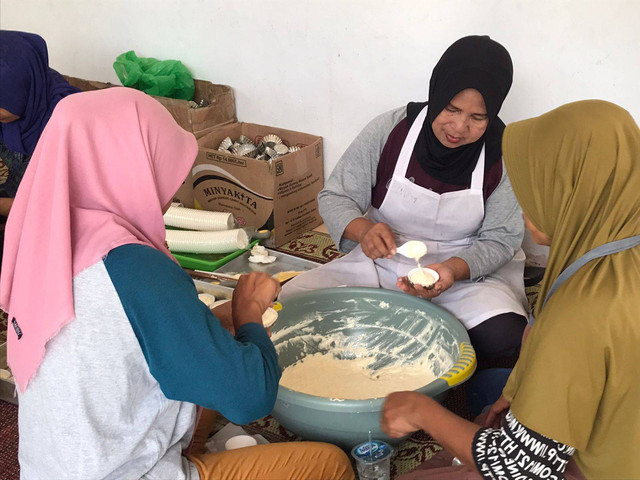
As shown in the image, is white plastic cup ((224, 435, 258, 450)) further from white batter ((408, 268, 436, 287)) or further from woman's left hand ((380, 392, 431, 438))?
white batter ((408, 268, 436, 287))

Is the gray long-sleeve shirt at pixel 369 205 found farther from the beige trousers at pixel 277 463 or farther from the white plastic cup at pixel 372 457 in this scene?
the beige trousers at pixel 277 463

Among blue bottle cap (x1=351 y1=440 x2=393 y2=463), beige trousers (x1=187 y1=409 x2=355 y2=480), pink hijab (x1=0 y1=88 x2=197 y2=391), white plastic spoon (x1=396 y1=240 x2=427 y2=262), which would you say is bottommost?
blue bottle cap (x1=351 y1=440 x2=393 y2=463)

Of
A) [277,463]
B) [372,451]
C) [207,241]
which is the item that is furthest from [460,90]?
[207,241]

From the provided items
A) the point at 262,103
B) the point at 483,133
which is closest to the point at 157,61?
the point at 262,103

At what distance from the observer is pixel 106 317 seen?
114 cm

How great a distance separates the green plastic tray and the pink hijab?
1475 millimetres

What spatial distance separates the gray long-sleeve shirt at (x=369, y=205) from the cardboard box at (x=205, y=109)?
4.08 ft

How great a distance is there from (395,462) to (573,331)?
2.92ft

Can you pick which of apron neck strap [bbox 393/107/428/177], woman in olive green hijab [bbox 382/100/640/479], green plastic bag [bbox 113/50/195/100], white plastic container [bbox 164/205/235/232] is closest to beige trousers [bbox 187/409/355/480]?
woman in olive green hijab [bbox 382/100/640/479]

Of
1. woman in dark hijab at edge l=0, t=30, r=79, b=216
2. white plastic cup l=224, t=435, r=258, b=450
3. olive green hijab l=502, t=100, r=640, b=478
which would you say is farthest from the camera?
woman in dark hijab at edge l=0, t=30, r=79, b=216

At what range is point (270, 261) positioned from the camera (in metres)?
2.81

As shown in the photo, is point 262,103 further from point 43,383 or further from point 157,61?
point 43,383

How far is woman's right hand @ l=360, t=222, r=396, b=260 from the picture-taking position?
206 centimetres

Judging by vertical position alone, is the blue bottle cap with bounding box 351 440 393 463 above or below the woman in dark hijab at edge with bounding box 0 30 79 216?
below
